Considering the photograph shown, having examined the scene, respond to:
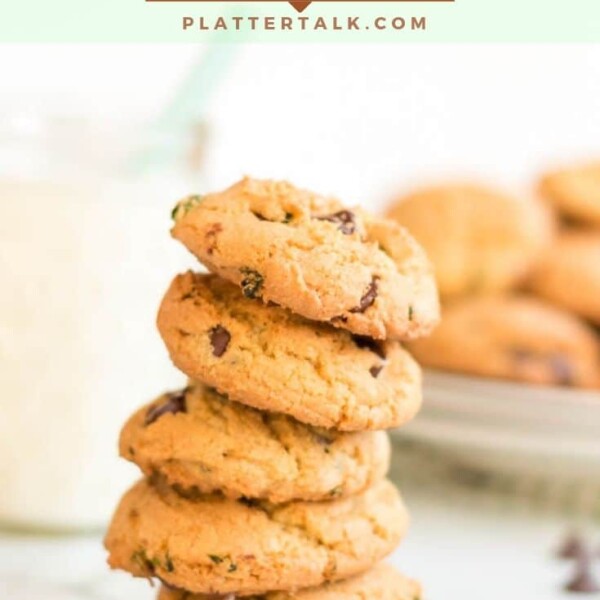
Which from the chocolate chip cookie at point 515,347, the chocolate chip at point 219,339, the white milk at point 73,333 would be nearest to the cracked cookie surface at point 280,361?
the chocolate chip at point 219,339

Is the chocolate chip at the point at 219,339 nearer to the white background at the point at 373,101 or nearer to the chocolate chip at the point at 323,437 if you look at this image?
the chocolate chip at the point at 323,437

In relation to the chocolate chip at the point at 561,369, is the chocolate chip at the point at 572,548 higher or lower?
lower

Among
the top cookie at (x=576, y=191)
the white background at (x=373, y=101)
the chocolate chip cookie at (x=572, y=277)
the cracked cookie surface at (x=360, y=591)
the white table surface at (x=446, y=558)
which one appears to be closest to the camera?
the cracked cookie surface at (x=360, y=591)

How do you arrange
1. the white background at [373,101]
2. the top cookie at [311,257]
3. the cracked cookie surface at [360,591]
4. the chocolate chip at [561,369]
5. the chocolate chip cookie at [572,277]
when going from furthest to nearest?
the white background at [373,101]
the chocolate chip cookie at [572,277]
the chocolate chip at [561,369]
the cracked cookie surface at [360,591]
the top cookie at [311,257]

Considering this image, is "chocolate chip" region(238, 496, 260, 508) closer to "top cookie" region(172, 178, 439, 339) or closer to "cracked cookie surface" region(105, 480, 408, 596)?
"cracked cookie surface" region(105, 480, 408, 596)

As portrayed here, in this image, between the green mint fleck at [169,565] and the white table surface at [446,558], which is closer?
the green mint fleck at [169,565]

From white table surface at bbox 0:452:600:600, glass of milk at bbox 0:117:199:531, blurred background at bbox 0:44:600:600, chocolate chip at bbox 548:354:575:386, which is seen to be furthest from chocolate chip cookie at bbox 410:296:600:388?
glass of milk at bbox 0:117:199:531
